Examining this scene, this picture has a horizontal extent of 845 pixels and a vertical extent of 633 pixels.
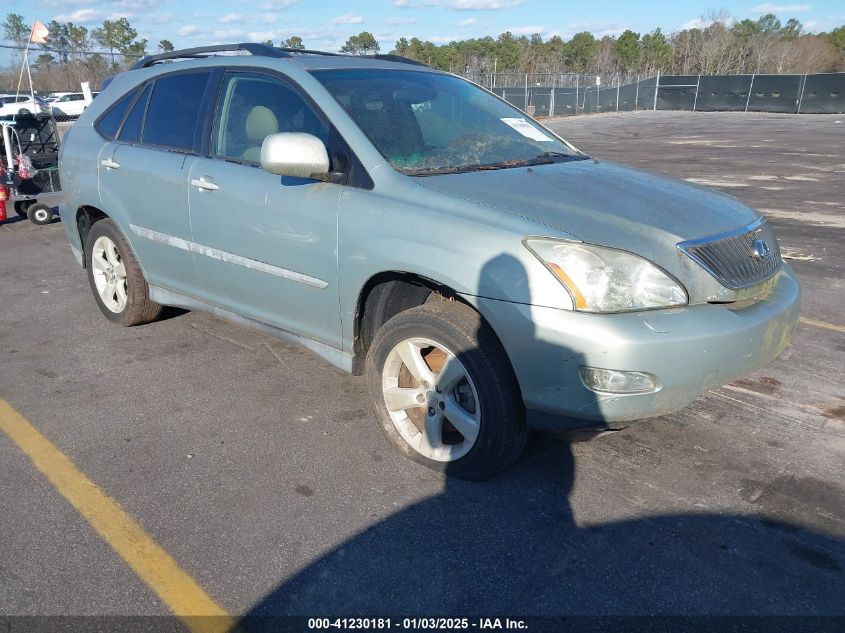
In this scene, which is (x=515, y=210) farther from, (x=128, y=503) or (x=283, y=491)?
(x=128, y=503)

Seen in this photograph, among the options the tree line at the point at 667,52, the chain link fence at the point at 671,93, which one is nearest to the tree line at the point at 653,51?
the tree line at the point at 667,52

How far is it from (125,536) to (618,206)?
2.49m

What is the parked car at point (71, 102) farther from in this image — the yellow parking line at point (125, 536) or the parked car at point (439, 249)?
the yellow parking line at point (125, 536)

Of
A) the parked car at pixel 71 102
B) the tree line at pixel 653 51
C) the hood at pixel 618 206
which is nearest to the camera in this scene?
the hood at pixel 618 206

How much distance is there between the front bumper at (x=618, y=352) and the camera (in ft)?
9.11

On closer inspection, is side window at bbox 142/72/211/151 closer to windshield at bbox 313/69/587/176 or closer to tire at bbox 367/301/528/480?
windshield at bbox 313/69/587/176

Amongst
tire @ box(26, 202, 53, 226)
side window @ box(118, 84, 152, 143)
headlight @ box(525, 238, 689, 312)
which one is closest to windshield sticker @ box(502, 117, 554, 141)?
headlight @ box(525, 238, 689, 312)

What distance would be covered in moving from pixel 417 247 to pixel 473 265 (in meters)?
0.30

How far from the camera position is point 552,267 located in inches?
112

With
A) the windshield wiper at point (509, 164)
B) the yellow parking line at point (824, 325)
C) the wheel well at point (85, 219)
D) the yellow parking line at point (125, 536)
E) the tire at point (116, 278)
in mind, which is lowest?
the yellow parking line at point (824, 325)

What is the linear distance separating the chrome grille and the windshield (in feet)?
3.68

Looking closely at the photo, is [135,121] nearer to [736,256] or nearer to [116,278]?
[116,278]

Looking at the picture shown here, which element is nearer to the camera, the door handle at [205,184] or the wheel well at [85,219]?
the door handle at [205,184]

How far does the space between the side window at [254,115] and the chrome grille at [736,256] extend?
1.92m
